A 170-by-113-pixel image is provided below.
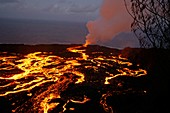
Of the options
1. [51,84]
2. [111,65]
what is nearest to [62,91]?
[51,84]

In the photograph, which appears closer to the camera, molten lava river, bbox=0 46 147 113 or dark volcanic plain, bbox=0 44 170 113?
dark volcanic plain, bbox=0 44 170 113

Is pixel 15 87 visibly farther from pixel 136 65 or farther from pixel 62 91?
pixel 136 65

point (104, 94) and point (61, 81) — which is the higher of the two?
point (61, 81)

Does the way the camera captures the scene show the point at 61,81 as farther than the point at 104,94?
Yes

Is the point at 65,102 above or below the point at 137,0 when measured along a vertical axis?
below

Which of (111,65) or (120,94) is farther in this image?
(111,65)

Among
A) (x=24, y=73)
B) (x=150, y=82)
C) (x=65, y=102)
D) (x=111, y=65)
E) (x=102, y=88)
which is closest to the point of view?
(x=65, y=102)

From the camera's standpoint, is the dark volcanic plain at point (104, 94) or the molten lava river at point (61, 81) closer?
the dark volcanic plain at point (104, 94)

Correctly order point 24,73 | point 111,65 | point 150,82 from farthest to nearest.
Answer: point 111,65, point 24,73, point 150,82
